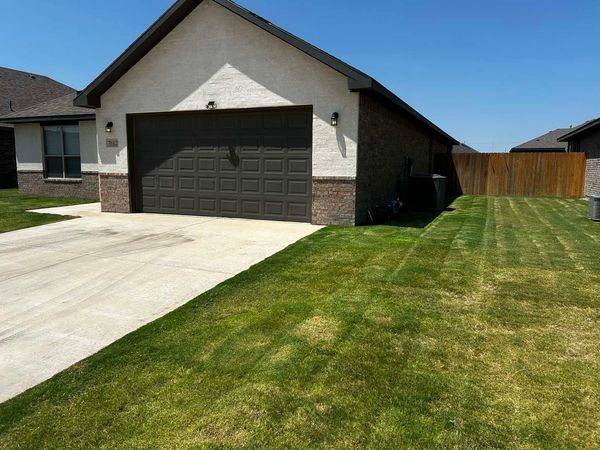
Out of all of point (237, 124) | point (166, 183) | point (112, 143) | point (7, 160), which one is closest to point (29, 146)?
point (7, 160)

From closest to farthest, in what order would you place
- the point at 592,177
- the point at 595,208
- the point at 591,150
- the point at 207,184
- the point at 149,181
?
the point at 595,208, the point at 207,184, the point at 149,181, the point at 592,177, the point at 591,150

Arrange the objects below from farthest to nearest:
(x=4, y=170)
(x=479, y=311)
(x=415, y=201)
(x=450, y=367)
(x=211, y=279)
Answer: (x=4, y=170), (x=415, y=201), (x=211, y=279), (x=479, y=311), (x=450, y=367)

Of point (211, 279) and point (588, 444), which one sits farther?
point (211, 279)

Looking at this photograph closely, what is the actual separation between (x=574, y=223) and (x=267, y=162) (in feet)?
28.8

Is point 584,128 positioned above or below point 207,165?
above

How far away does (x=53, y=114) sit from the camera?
693 inches

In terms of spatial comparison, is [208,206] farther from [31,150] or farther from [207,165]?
[31,150]

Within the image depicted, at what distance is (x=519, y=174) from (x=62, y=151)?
21995 millimetres

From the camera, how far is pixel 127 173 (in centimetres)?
1343

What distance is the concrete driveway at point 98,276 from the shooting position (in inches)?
169

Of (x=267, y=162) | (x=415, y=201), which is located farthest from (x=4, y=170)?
(x=415, y=201)

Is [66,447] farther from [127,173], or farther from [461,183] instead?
[461,183]

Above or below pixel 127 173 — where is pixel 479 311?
below

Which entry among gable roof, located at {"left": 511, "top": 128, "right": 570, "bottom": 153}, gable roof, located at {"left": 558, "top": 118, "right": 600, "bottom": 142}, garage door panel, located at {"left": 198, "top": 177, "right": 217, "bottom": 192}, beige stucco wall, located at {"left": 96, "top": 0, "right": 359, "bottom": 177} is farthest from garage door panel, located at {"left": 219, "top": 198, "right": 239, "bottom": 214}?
gable roof, located at {"left": 511, "top": 128, "right": 570, "bottom": 153}
